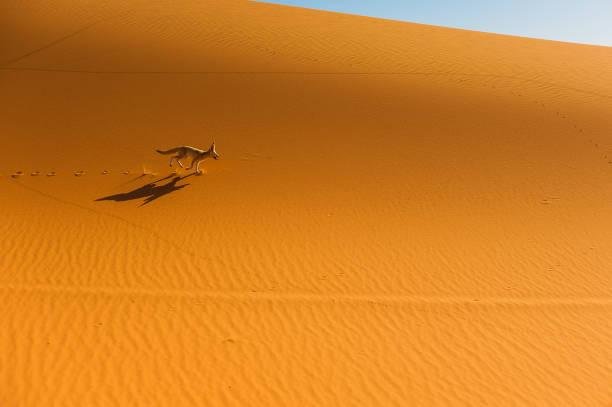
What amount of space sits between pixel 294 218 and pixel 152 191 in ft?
10.8

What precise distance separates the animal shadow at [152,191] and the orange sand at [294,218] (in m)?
0.07

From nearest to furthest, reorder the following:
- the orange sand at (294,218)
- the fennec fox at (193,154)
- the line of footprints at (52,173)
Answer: the orange sand at (294,218), the fennec fox at (193,154), the line of footprints at (52,173)

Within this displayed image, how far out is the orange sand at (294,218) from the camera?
536 cm

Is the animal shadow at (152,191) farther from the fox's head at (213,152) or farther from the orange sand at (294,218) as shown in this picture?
the fox's head at (213,152)

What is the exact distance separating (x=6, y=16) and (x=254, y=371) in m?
18.3

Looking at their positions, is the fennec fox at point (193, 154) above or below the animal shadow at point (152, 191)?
above

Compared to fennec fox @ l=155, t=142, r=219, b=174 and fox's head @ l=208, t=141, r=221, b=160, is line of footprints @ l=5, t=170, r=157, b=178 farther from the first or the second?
fox's head @ l=208, t=141, r=221, b=160

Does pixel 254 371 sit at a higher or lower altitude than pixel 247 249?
lower

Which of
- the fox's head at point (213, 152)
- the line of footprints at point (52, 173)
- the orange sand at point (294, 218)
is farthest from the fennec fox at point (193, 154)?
the line of footprints at point (52, 173)

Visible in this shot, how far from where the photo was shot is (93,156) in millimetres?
11086

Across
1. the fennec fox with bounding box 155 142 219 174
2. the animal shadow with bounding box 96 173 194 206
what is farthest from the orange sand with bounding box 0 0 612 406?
the fennec fox with bounding box 155 142 219 174

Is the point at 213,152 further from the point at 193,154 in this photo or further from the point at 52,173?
the point at 52,173

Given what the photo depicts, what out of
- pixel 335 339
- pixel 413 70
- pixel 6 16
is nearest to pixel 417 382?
pixel 335 339

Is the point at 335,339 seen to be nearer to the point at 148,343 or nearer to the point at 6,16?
the point at 148,343
